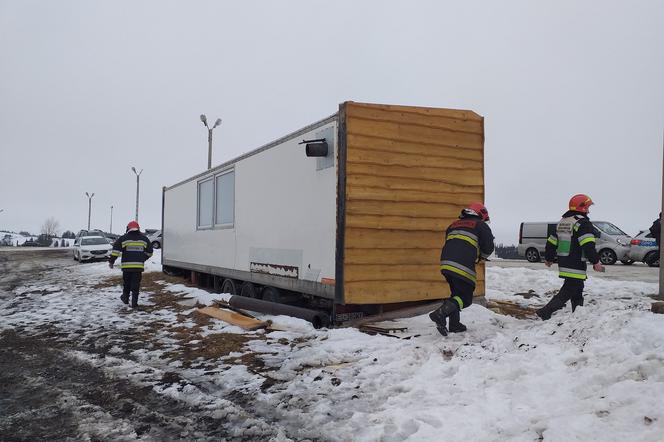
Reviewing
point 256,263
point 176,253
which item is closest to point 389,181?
point 256,263

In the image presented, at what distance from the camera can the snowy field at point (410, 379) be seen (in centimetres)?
323

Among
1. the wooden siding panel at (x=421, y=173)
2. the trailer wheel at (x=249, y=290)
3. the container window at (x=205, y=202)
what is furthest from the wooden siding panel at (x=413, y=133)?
the container window at (x=205, y=202)

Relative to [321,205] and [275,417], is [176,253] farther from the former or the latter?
[275,417]

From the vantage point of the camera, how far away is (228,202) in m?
10.2

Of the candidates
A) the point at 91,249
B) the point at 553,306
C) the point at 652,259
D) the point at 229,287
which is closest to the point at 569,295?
the point at 553,306

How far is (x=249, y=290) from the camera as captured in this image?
928 centimetres

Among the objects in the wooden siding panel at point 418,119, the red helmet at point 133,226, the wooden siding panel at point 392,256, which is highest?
the wooden siding panel at point 418,119

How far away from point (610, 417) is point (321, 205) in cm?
454

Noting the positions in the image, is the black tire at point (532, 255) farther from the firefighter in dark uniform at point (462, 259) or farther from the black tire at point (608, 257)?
the firefighter in dark uniform at point (462, 259)

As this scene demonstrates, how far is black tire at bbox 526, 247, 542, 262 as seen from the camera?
2183 centimetres

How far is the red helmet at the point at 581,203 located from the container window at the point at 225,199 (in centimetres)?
641

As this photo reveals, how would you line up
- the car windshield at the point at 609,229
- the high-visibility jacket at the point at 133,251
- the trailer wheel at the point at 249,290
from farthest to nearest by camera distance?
the car windshield at the point at 609,229
the high-visibility jacket at the point at 133,251
the trailer wheel at the point at 249,290

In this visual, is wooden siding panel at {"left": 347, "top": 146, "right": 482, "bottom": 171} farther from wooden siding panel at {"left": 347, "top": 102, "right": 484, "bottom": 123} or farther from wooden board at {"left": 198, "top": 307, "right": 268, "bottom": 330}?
wooden board at {"left": 198, "top": 307, "right": 268, "bottom": 330}

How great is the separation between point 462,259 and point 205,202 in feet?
24.7
